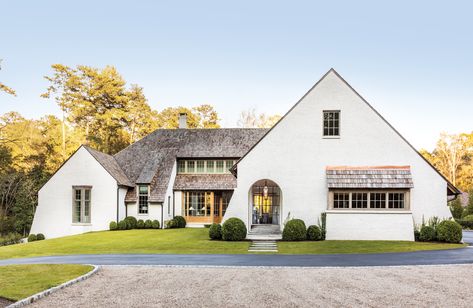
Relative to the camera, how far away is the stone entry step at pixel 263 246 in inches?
875

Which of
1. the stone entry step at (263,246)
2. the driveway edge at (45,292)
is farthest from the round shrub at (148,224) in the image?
the driveway edge at (45,292)

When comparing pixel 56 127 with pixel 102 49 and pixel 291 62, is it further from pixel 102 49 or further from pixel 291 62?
pixel 291 62

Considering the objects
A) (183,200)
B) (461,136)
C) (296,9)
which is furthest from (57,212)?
(461,136)

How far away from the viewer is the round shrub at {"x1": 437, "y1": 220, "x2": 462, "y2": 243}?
2445 cm

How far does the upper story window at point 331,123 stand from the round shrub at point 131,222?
17.0m

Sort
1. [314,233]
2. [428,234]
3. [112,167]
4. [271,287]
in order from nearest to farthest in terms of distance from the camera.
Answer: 1. [271,287]
2. [428,234]
3. [314,233]
4. [112,167]

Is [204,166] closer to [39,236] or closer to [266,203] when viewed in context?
[266,203]

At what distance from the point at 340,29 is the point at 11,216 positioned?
4090 cm

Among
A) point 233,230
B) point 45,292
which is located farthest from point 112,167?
point 45,292

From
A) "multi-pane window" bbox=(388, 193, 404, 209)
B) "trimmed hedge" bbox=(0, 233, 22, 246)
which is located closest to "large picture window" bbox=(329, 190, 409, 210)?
"multi-pane window" bbox=(388, 193, 404, 209)

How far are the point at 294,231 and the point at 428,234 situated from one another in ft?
24.6

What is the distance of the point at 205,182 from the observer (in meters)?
38.0

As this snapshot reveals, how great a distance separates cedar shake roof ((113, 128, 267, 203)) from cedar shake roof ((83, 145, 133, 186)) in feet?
2.52

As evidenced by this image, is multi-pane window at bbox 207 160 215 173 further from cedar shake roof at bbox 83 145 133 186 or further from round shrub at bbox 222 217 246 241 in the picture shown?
round shrub at bbox 222 217 246 241
